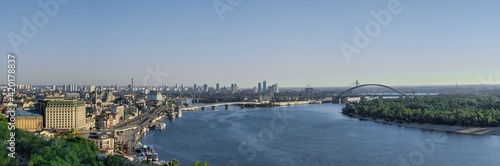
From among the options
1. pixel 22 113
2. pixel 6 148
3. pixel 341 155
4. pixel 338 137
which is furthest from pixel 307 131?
pixel 6 148

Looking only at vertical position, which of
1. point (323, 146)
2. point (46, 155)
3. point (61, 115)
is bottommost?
point (323, 146)

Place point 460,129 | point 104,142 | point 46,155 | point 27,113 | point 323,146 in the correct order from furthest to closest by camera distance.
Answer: point 460,129
point 27,113
point 323,146
point 104,142
point 46,155

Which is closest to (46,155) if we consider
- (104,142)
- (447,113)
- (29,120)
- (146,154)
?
(146,154)

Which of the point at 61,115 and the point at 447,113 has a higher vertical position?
the point at 61,115

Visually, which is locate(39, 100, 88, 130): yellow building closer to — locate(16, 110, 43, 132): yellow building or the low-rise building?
locate(16, 110, 43, 132): yellow building

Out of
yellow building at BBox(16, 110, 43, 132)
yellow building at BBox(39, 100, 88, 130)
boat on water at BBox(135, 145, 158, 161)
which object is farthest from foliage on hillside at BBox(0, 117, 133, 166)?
yellow building at BBox(39, 100, 88, 130)

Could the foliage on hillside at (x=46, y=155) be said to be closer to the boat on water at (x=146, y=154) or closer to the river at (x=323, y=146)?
the boat on water at (x=146, y=154)

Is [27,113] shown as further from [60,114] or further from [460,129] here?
[460,129]
